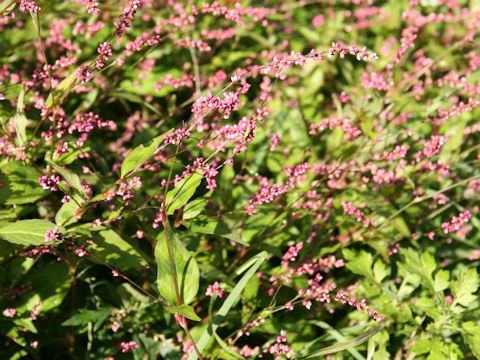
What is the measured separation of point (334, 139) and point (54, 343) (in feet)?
7.03

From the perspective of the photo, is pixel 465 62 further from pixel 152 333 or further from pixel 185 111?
pixel 152 333

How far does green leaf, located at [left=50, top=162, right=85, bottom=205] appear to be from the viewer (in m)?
1.83

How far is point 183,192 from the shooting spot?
1793 millimetres

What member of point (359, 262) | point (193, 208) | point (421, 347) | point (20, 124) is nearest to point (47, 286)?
point (20, 124)

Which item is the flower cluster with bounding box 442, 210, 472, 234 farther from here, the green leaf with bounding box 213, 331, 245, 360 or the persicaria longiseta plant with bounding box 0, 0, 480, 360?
the green leaf with bounding box 213, 331, 245, 360

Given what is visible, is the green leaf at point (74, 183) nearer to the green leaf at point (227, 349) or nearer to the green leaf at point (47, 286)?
the green leaf at point (47, 286)

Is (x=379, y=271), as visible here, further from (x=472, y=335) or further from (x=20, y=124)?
(x=20, y=124)

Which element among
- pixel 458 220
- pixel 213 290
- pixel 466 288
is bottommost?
pixel 466 288

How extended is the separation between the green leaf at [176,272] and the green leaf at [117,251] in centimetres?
28

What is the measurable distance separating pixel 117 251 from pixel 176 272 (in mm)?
378

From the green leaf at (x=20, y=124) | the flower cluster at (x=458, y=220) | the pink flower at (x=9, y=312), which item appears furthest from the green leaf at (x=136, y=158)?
the flower cluster at (x=458, y=220)

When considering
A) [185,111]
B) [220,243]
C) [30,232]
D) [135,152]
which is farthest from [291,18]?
[30,232]

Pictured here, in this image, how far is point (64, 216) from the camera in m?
1.96

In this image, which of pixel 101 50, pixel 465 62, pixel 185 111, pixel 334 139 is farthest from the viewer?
pixel 465 62
